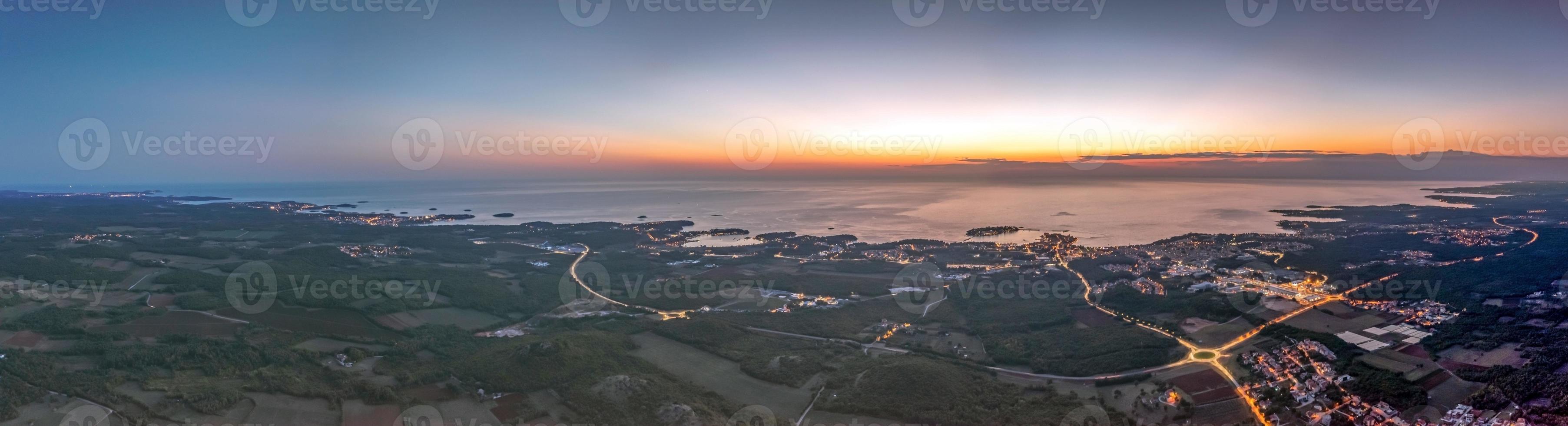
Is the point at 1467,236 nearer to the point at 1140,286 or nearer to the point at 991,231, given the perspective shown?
the point at 991,231

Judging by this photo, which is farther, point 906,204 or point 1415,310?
point 906,204

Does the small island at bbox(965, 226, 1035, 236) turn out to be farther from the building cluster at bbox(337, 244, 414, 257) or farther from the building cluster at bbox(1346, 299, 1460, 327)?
the building cluster at bbox(337, 244, 414, 257)

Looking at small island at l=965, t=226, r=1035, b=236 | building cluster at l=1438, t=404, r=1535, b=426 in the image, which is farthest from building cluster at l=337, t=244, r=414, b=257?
building cluster at l=1438, t=404, r=1535, b=426

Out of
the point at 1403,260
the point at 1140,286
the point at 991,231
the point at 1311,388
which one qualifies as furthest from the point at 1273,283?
the point at 991,231

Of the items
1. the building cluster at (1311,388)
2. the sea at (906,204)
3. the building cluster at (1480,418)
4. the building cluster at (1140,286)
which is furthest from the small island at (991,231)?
the building cluster at (1480,418)

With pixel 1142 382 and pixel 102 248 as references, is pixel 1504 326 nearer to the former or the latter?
pixel 1142 382

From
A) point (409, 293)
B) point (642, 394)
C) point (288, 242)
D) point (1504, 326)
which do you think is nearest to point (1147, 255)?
point (1504, 326)
